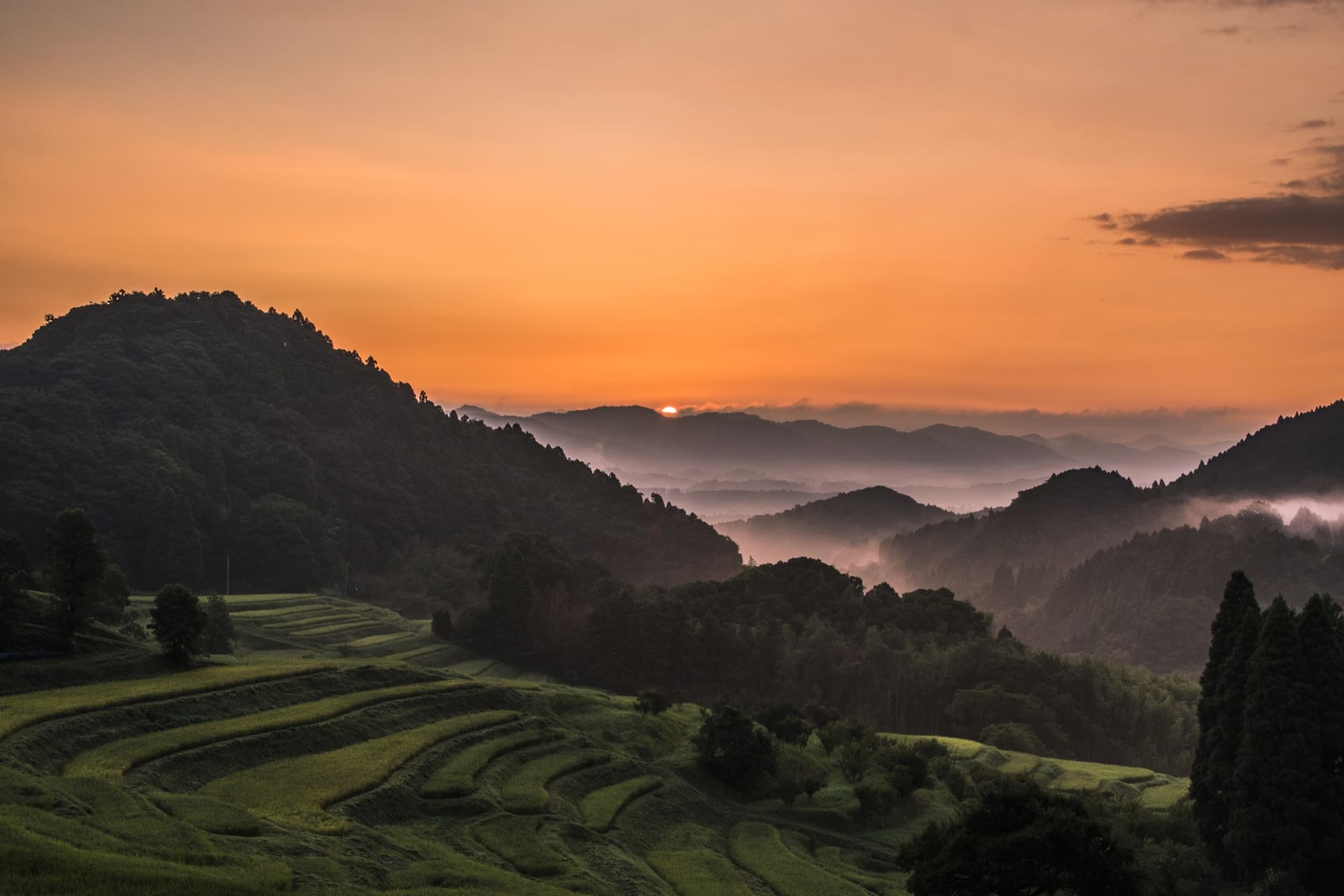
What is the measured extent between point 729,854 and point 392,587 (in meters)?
108

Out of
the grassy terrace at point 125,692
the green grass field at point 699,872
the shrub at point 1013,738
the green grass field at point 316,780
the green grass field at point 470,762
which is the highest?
the grassy terrace at point 125,692

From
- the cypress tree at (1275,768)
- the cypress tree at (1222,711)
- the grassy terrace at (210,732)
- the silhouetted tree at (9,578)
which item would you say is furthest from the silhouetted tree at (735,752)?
the silhouetted tree at (9,578)

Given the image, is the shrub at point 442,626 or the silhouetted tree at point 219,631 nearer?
the silhouetted tree at point 219,631

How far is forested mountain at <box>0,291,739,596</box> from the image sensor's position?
128250mm

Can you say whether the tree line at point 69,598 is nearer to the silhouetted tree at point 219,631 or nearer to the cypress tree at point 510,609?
the silhouetted tree at point 219,631

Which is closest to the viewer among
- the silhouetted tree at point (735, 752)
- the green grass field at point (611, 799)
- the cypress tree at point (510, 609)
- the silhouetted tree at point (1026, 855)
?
the silhouetted tree at point (1026, 855)

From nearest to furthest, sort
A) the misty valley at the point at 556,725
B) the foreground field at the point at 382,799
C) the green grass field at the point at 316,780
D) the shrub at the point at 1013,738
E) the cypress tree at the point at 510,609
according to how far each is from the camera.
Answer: the foreground field at the point at 382,799, the misty valley at the point at 556,725, the green grass field at the point at 316,780, the shrub at the point at 1013,738, the cypress tree at the point at 510,609

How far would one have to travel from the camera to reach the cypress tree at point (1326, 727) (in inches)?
1844

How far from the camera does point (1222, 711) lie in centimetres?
5334

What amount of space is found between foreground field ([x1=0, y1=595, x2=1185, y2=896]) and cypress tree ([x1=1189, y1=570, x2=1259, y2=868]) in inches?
520

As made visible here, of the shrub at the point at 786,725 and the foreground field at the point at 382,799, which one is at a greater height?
the foreground field at the point at 382,799

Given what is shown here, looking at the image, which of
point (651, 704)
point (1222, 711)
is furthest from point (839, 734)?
point (1222, 711)

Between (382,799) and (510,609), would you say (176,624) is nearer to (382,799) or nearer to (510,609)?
(382,799)

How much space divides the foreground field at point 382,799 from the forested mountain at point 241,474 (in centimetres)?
7636
